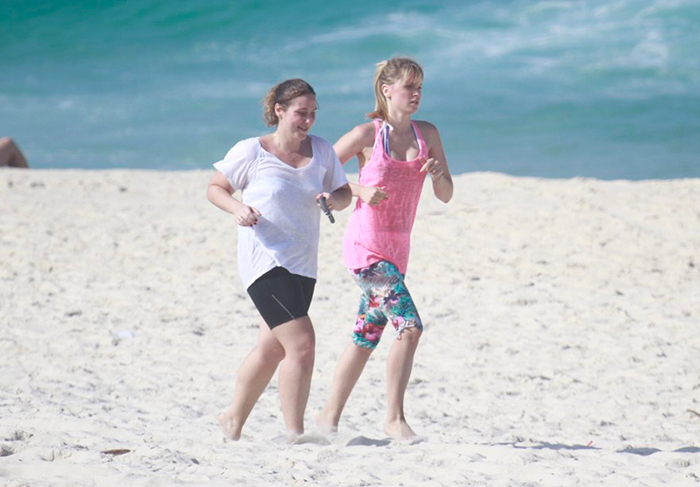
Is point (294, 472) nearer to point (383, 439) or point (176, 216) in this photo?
point (383, 439)

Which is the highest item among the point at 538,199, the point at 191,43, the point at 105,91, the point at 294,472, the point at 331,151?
the point at 191,43

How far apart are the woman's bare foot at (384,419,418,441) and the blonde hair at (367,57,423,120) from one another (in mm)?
1405

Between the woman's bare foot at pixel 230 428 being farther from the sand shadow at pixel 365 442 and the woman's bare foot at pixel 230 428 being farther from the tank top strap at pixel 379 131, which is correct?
the tank top strap at pixel 379 131

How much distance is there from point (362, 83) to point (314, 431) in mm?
26728

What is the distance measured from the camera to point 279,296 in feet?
12.8

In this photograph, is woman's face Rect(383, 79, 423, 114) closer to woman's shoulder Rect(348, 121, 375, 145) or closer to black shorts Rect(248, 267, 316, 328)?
woman's shoulder Rect(348, 121, 375, 145)

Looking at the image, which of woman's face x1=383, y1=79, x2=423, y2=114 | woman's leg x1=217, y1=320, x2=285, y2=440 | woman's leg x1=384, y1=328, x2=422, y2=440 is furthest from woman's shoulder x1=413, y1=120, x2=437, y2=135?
woman's leg x1=217, y1=320, x2=285, y2=440

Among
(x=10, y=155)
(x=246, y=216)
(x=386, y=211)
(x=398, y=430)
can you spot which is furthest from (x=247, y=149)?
(x=10, y=155)

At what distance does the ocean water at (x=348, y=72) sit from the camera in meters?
27.6

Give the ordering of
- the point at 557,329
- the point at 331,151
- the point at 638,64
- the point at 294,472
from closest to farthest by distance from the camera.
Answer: the point at 294,472
the point at 331,151
the point at 557,329
the point at 638,64

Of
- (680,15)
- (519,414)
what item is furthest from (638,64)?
(519,414)

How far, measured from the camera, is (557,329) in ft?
23.9

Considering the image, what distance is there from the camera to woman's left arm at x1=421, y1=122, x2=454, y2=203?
4176 mm

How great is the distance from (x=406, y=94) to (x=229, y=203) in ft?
3.18
